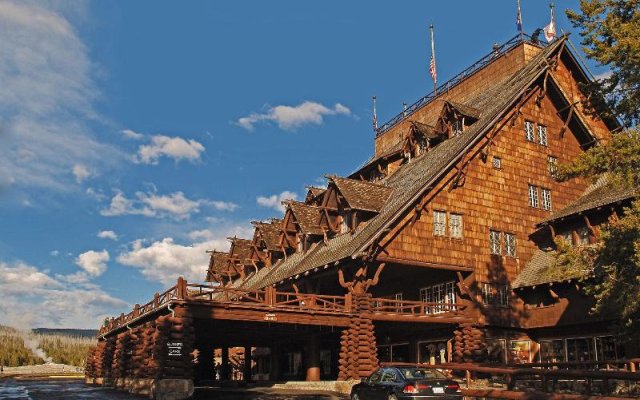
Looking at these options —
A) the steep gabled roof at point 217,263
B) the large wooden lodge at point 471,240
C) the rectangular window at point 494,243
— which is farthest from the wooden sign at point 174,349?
the steep gabled roof at point 217,263

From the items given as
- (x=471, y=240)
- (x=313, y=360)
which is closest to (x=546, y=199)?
(x=471, y=240)

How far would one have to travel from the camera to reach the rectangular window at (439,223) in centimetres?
3328

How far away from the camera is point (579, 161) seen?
70.7 feet

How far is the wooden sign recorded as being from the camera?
26141 mm

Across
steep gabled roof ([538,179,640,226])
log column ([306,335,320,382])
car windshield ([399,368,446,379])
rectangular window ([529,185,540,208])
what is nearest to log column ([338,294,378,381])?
log column ([306,335,320,382])

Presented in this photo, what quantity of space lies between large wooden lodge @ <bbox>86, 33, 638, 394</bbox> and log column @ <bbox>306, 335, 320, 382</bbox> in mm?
151

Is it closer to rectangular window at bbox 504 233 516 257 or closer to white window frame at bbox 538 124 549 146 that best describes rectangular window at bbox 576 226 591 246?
rectangular window at bbox 504 233 516 257

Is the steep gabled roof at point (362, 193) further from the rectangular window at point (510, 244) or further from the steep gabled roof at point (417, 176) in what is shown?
the rectangular window at point (510, 244)

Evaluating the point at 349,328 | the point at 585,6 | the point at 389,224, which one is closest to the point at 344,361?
the point at 349,328

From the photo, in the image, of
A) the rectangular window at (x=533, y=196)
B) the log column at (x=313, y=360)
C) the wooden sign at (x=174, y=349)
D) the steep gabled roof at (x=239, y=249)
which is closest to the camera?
the wooden sign at (x=174, y=349)

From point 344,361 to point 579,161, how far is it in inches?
594

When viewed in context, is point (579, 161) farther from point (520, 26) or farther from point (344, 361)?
point (520, 26)

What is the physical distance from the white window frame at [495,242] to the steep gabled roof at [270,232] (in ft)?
52.4

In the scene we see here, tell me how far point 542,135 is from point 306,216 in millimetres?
15653
